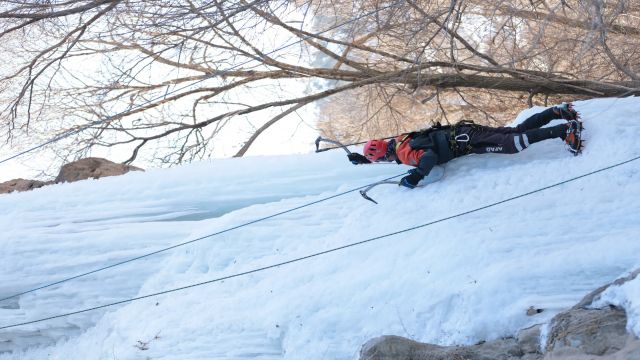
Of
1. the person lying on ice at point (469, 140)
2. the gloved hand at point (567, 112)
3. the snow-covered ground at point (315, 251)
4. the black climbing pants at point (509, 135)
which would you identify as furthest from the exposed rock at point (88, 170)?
the gloved hand at point (567, 112)

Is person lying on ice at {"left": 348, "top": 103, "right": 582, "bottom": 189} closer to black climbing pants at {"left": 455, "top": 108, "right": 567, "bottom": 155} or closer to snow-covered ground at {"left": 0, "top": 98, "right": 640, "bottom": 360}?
black climbing pants at {"left": 455, "top": 108, "right": 567, "bottom": 155}

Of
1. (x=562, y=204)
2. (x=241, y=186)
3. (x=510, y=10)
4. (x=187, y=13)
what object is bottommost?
(x=562, y=204)

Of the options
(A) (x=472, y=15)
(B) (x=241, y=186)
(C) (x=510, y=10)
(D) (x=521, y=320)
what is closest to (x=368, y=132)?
(A) (x=472, y=15)

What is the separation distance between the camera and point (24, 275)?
5.74 metres

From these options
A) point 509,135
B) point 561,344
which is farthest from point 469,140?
point 561,344

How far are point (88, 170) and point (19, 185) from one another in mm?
916

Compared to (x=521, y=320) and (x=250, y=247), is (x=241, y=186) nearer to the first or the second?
(x=250, y=247)

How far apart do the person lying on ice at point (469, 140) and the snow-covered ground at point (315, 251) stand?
194mm

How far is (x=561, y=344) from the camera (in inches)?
135

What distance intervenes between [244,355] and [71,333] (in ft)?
5.98

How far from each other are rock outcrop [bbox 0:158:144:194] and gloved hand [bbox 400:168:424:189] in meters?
3.41

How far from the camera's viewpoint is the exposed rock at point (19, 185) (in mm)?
7266

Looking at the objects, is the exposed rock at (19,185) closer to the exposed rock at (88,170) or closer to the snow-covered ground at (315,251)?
the exposed rock at (88,170)

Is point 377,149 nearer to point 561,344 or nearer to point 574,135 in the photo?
point 574,135
